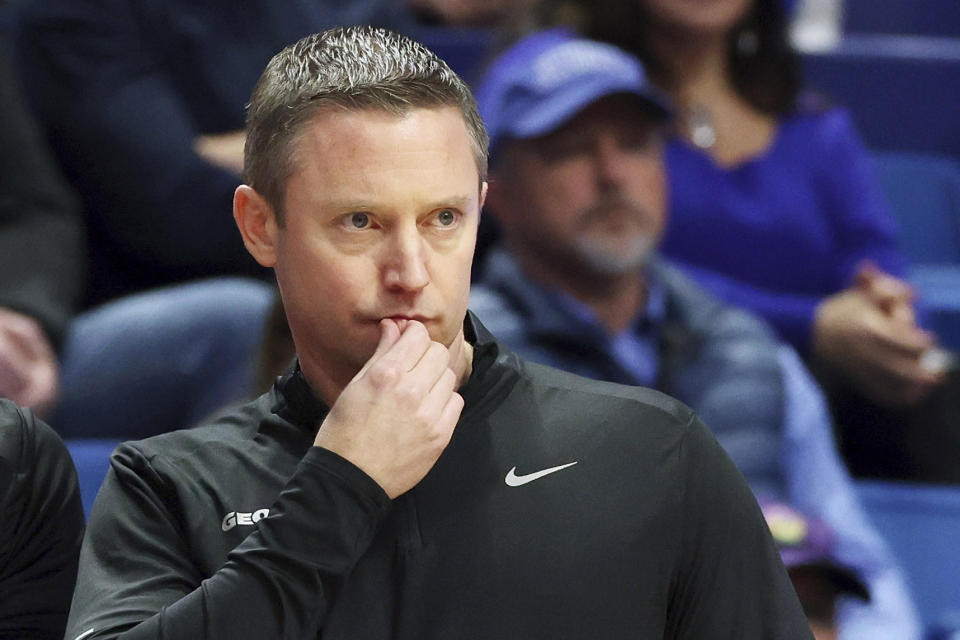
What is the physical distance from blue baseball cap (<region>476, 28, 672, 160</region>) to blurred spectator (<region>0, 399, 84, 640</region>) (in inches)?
52.2

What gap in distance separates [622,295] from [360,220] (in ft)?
4.85

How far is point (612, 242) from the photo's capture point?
2430mm

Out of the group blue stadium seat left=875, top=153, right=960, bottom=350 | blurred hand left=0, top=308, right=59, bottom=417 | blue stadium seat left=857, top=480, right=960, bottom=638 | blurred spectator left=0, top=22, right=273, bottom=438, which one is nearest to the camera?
blurred hand left=0, top=308, right=59, bottom=417

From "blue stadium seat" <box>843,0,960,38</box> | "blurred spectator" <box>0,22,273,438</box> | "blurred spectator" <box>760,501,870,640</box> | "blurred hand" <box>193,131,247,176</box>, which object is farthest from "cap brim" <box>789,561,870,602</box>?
"blue stadium seat" <box>843,0,960,38</box>

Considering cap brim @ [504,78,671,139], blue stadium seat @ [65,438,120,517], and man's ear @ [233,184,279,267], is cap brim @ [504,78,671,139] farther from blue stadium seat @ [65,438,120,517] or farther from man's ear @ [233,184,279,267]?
man's ear @ [233,184,279,267]

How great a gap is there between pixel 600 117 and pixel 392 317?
1483 millimetres

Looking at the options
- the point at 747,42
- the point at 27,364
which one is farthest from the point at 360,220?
the point at 747,42

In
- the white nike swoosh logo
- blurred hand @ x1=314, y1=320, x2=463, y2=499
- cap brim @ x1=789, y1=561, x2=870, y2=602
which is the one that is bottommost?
cap brim @ x1=789, y1=561, x2=870, y2=602

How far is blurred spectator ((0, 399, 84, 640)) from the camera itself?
3.90 ft

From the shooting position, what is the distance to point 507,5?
11.5 ft

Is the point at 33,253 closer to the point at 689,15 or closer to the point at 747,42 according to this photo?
the point at 689,15

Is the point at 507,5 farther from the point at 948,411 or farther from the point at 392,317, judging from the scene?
the point at 392,317

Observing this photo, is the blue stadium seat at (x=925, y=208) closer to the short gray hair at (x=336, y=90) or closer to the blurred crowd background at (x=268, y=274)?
the blurred crowd background at (x=268, y=274)

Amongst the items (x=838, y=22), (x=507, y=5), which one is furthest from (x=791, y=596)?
(x=838, y=22)
